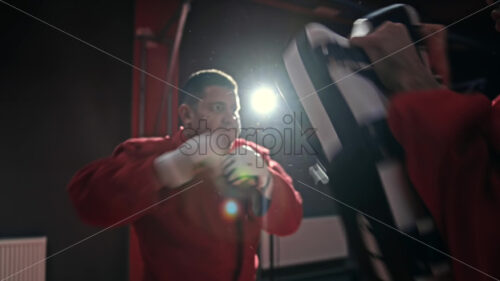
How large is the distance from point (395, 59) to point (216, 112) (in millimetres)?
330

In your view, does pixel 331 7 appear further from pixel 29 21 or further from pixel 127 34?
pixel 29 21

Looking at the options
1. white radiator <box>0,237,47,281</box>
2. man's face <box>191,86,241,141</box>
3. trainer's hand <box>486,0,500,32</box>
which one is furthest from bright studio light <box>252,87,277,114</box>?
white radiator <box>0,237,47,281</box>

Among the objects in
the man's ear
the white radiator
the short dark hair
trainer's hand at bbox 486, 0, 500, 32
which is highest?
trainer's hand at bbox 486, 0, 500, 32

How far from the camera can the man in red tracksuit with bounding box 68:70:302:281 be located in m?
0.56

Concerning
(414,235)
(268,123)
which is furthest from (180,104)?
(414,235)

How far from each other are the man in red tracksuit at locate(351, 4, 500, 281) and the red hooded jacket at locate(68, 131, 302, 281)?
0.31 m

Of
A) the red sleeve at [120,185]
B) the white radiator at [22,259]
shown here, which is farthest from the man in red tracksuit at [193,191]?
the white radiator at [22,259]

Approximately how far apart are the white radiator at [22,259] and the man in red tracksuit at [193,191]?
0.11 metres

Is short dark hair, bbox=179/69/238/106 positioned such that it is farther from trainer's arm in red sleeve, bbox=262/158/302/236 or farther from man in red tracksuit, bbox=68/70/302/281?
trainer's arm in red sleeve, bbox=262/158/302/236

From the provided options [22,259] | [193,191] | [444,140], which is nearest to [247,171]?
[193,191]

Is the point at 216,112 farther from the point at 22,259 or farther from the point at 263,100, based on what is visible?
the point at 22,259

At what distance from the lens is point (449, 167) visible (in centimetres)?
37

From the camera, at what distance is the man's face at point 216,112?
0.59 m

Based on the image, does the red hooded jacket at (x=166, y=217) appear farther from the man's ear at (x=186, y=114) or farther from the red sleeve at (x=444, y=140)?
the red sleeve at (x=444, y=140)
